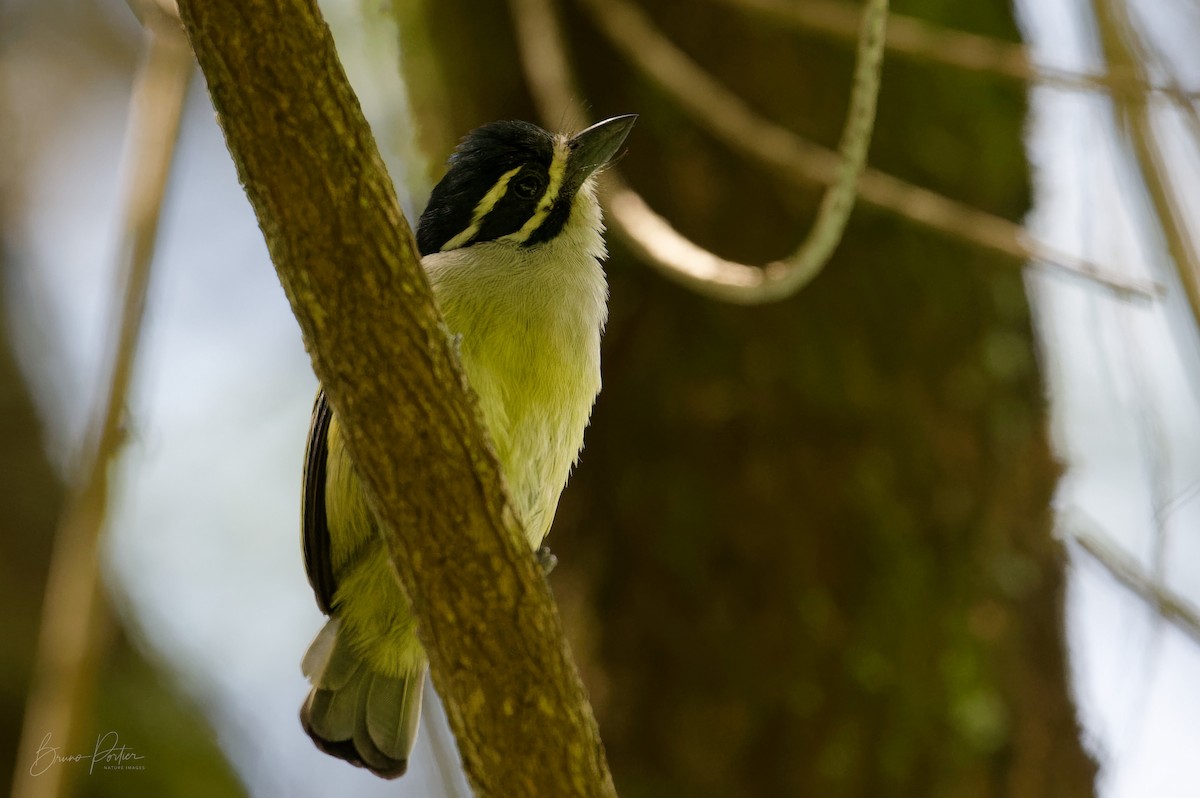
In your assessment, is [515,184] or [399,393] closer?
[399,393]

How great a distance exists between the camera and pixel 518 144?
11.5ft

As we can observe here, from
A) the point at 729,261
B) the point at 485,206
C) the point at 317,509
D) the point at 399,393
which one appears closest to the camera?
the point at 399,393

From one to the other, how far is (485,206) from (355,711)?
1.37 metres

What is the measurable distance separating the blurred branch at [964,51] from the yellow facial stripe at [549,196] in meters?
0.86

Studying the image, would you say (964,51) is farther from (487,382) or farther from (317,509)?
(317,509)

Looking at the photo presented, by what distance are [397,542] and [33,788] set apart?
4.79 ft

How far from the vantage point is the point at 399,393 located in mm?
2150

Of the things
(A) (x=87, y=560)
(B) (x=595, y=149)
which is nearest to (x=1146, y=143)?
(B) (x=595, y=149)

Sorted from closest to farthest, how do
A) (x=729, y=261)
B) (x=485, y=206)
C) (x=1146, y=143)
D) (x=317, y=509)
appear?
1. (x=1146, y=143)
2. (x=317, y=509)
3. (x=485, y=206)
4. (x=729, y=261)

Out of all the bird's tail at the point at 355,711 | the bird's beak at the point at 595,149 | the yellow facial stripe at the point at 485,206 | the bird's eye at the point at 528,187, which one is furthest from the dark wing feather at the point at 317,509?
the bird's beak at the point at 595,149

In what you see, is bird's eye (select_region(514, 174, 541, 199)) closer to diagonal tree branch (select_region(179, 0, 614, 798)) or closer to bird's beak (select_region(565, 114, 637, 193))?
bird's beak (select_region(565, 114, 637, 193))

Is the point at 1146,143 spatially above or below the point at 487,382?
above

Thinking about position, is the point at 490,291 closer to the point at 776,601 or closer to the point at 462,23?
the point at 776,601

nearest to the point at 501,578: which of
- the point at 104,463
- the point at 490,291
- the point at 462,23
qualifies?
the point at 490,291
